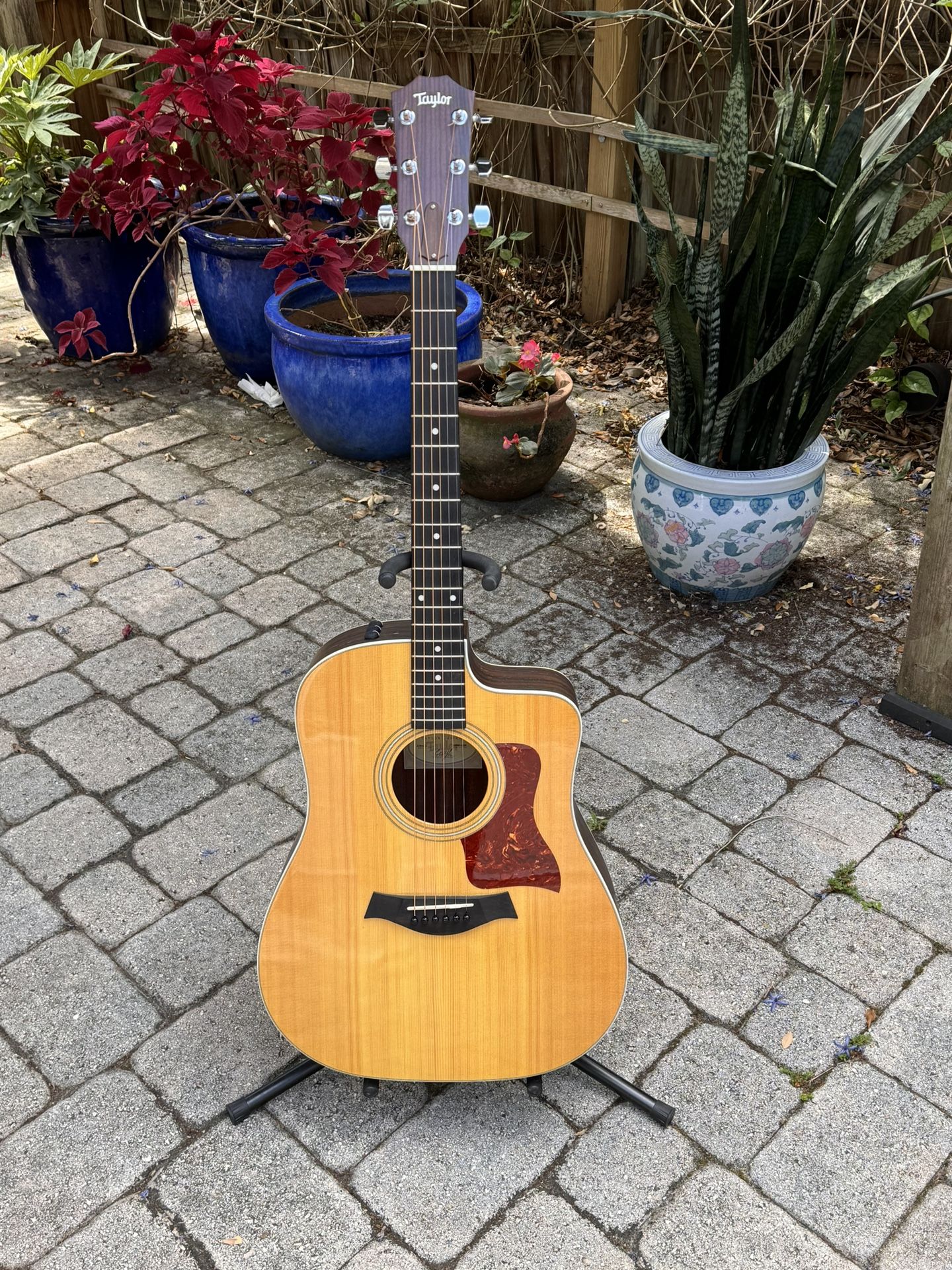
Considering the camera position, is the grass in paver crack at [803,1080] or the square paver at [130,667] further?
the square paver at [130,667]

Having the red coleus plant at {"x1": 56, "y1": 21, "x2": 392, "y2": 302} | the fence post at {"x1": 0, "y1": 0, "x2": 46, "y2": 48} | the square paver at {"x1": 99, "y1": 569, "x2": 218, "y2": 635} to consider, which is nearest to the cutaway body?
the square paver at {"x1": 99, "y1": 569, "x2": 218, "y2": 635}

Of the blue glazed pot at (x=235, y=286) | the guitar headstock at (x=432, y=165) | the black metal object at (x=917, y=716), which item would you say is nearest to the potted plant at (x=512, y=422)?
the blue glazed pot at (x=235, y=286)

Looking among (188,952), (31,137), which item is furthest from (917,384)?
(31,137)

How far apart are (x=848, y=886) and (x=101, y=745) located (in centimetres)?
193

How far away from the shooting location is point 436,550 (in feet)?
6.36

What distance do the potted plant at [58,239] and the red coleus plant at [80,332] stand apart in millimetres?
80

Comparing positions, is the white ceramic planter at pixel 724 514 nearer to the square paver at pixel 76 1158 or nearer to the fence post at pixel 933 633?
the fence post at pixel 933 633

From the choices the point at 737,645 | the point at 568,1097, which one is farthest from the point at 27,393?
the point at 568,1097

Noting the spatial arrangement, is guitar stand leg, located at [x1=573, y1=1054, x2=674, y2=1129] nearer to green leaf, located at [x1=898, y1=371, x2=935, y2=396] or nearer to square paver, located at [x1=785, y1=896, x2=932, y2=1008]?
square paver, located at [x1=785, y1=896, x2=932, y2=1008]

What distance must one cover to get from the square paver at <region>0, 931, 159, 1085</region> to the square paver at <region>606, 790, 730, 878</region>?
1.15 metres

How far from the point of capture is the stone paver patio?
6.40ft

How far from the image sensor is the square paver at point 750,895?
2.47m

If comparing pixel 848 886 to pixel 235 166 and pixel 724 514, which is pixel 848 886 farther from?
pixel 235 166

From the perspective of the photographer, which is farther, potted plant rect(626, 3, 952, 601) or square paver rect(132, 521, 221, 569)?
square paver rect(132, 521, 221, 569)
